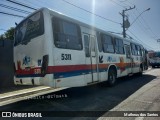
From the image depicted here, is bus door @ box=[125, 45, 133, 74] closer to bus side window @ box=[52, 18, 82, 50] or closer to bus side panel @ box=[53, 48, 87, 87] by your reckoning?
bus side panel @ box=[53, 48, 87, 87]

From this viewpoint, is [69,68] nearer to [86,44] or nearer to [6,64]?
[86,44]

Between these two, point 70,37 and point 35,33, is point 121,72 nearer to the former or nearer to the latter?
point 70,37

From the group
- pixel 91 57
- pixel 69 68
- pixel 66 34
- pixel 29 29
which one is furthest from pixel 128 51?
pixel 29 29

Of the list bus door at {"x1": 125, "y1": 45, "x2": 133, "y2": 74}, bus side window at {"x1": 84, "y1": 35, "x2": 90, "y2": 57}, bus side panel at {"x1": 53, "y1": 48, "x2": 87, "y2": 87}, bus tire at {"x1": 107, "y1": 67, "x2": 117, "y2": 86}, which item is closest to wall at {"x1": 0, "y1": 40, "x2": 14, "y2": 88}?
bus tire at {"x1": 107, "y1": 67, "x2": 117, "y2": 86}

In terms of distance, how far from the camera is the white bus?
663 centimetres

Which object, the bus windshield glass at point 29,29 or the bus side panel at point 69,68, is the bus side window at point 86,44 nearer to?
the bus side panel at point 69,68

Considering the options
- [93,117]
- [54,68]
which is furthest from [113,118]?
[54,68]

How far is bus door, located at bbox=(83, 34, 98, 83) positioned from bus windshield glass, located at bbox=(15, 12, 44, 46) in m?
2.25

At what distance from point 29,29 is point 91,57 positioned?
2953mm

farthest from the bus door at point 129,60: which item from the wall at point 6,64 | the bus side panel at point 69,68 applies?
the wall at point 6,64

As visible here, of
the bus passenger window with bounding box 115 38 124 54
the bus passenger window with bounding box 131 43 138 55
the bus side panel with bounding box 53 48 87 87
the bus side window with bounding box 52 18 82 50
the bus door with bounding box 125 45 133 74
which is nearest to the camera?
the bus side panel with bounding box 53 48 87 87

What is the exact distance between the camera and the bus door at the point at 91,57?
8555 millimetres

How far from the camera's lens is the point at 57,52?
267 inches

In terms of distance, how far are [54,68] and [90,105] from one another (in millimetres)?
1776
